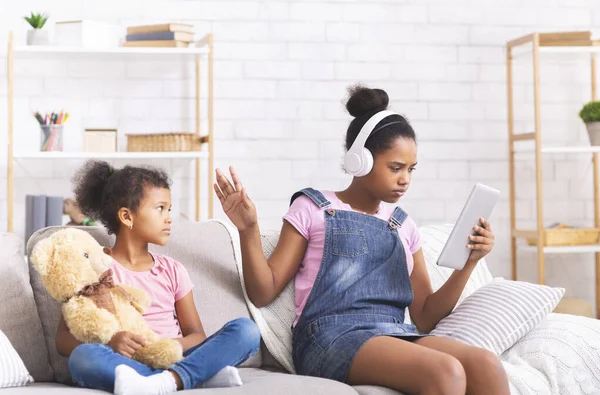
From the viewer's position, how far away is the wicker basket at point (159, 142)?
379 centimetres

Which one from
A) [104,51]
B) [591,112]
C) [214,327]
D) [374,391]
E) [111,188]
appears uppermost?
[104,51]

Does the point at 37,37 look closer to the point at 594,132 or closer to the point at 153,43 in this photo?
the point at 153,43

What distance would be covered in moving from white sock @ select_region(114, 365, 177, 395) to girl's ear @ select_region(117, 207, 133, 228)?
18.1 inches

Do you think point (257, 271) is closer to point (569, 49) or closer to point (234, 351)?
point (234, 351)

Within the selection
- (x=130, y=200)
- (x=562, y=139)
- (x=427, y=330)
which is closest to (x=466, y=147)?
(x=562, y=139)

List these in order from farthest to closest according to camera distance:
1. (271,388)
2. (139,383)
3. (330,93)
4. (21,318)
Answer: (330,93)
(21,318)
(271,388)
(139,383)

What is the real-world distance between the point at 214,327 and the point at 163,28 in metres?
1.81

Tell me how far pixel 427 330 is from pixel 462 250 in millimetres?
282

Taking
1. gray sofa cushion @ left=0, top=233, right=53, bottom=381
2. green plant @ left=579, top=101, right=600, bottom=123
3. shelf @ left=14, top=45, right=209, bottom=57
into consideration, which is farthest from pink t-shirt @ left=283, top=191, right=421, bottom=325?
green plant @ left=579, top=101, right=600, bottom=123

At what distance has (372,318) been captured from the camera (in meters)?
2.31

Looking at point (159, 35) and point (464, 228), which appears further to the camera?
point (159, 35)

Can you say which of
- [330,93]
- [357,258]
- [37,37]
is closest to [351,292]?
[357,258]

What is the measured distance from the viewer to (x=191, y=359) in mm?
1956

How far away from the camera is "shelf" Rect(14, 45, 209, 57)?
3717 millimetres
